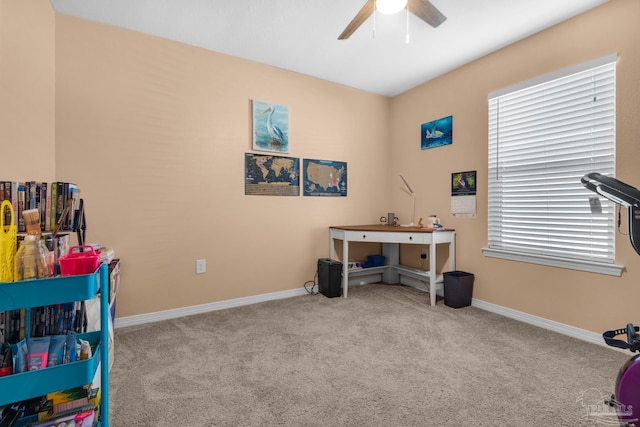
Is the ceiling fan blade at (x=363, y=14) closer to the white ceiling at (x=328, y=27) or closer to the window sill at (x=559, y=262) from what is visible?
the white ceiling at (x=328, y=27)

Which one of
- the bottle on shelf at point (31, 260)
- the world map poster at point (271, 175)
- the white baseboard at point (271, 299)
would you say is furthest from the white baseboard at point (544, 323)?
the bottle on shelf at point (31, 260)

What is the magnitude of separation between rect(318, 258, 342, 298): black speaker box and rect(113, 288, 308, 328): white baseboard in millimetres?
293

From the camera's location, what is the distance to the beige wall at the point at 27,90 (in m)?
1.57

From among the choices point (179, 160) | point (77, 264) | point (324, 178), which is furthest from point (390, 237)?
point (77, 264)

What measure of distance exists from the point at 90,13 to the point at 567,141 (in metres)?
3.83

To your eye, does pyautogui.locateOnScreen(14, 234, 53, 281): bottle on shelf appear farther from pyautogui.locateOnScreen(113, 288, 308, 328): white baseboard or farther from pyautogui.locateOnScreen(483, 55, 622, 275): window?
pyautogui.locateOnScreen(483, 55, 622, 275): window

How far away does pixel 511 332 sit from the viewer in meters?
2.38

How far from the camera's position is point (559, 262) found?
2.38 metres

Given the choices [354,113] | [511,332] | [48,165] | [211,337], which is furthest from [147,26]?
[511,332]

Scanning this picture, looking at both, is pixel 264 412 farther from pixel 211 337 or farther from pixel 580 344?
pixel 580 344

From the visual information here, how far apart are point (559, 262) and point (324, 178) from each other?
7.60ft

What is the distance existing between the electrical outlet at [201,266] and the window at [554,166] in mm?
2698

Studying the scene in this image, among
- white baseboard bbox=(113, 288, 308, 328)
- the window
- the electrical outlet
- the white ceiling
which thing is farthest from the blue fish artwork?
the electrical outlet

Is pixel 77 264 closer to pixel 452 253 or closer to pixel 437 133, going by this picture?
pixel 452 253
